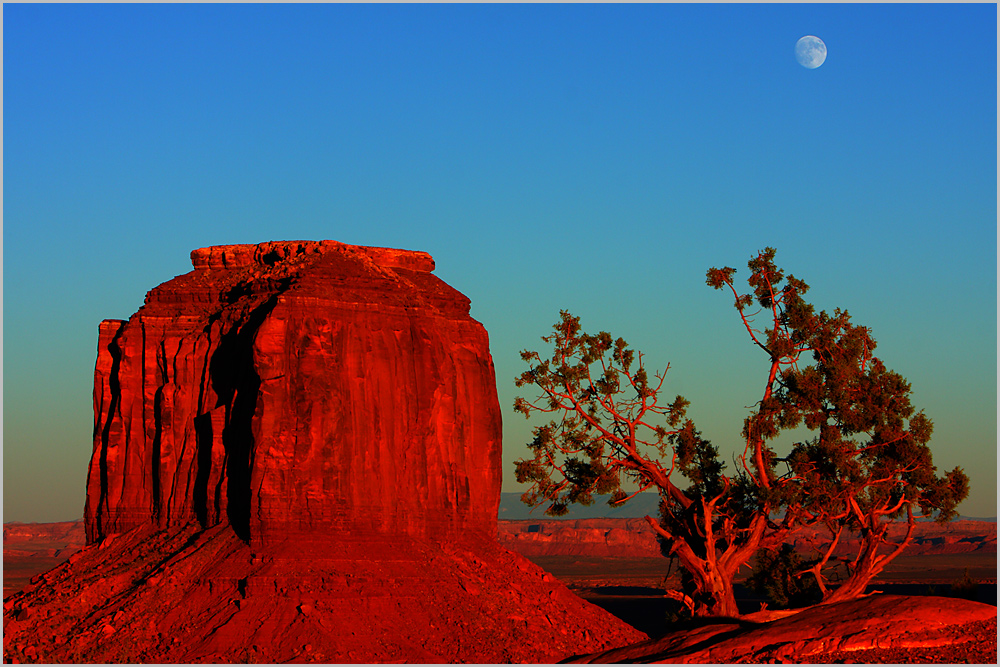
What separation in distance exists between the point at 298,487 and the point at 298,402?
2.85m

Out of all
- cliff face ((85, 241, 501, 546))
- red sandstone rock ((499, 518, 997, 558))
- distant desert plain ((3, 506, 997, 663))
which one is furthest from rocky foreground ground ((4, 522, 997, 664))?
red sandstone rock ((499, 518, 997, 558))

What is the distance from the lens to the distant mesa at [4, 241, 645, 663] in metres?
39.7

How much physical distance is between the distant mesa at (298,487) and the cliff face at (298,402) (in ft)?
0.24

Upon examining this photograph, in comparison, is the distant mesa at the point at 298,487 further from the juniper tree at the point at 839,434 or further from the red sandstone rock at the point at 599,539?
the red sandstone rock at the point at 599,539

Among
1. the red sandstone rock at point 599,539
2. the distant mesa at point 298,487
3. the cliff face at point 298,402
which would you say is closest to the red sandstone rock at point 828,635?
the distant mesa at point 298,487

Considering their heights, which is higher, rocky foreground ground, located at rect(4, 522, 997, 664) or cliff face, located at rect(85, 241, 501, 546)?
cliff face, located at rect(85, 241, 501, 546)

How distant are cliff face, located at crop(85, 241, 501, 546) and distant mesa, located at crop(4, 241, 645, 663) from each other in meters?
0.07

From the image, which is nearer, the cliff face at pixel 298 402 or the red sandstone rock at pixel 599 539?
the cliff face at pixel 298 402

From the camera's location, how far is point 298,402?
43.6 metres

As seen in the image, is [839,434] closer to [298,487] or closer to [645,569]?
[298,487]

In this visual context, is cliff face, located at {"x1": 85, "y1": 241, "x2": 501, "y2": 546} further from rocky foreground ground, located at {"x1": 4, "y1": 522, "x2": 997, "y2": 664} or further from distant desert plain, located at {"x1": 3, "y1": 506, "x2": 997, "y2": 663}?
distant desert plain, located at {"x1": 3, "y1": 506, "x2": 997, "y2": 663}

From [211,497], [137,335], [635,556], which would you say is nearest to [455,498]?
[211,497]

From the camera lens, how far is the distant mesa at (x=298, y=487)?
130ft

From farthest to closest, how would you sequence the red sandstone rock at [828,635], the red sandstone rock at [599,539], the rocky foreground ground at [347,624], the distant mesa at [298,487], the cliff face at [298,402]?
the red sandstone rock at [599,539] → the cliff face at [298,402] → the distant mesa at [298,487] → the rocky foreground ground at [347,624] → the red sandstone rock at [828,635]
